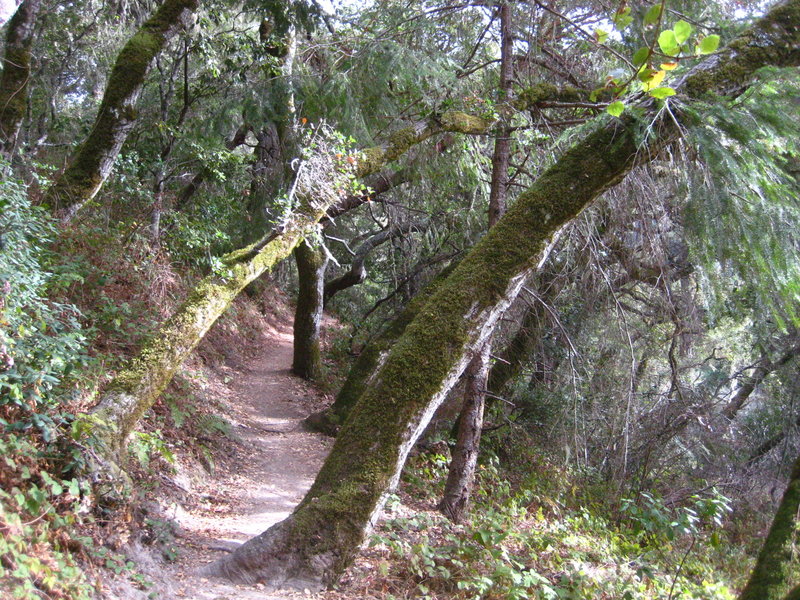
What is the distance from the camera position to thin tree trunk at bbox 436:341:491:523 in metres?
6.79

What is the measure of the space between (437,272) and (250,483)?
538 cm

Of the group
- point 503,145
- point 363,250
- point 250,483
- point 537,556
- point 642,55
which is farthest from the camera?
point 363,250

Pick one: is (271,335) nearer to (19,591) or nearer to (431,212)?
(431,212)

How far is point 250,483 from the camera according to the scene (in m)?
7.28

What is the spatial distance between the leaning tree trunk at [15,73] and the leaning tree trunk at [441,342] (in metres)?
5.38

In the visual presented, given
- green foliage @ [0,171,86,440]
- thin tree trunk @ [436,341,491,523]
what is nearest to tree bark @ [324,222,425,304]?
thin tree trunk @ [436,341,491,523]

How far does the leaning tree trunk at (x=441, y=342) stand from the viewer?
3857mm

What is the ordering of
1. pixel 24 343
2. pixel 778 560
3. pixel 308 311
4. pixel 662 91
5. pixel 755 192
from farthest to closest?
pixel 308 311, pixel 24 343, pixel 755 192, pixel 778 560, pixel 662 91

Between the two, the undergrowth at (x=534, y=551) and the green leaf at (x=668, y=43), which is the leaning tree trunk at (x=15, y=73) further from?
the green leaf at (x=668, y=43)

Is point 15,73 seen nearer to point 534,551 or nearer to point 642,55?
point 642,55

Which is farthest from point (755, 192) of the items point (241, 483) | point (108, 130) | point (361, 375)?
point (361, 375)

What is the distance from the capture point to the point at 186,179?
1113cm

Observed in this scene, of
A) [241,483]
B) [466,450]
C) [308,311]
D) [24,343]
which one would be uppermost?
[308,311]

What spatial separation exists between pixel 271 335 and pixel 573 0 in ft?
41.8
